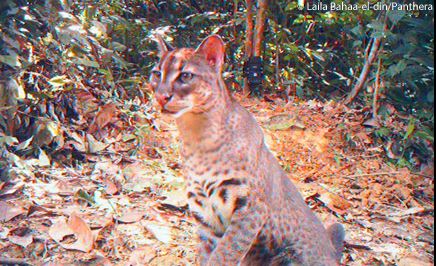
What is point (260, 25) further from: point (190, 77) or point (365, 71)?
point (190, 77)

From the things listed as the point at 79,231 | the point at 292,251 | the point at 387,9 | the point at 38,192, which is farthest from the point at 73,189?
the point at 387,9

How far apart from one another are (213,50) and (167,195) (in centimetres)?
Answer: 147

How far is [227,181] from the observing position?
2908 mm

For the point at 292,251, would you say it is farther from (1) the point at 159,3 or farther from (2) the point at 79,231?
(1) the point at 159,3

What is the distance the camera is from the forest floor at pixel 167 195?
11.5ft

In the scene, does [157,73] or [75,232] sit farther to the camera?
[75,232]

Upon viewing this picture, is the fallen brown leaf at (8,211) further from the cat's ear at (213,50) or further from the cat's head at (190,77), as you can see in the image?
the cat's ear at (213,50)

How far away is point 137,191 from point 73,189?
17.3 inches

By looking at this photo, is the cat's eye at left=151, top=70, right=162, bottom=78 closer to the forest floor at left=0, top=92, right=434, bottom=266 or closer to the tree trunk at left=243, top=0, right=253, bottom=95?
the forest floor at left=0, top=92, right=434, bottom=266

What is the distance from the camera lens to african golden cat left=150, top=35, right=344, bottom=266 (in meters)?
2.83

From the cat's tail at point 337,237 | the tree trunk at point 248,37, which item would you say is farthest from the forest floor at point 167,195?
the cat's tail at point 337,237

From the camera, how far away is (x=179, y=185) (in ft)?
13.7

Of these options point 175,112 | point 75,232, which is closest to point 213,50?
point 175,112

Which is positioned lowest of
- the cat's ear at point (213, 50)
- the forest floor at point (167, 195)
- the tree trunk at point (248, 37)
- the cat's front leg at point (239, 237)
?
the forest floor at point (167, 195)
